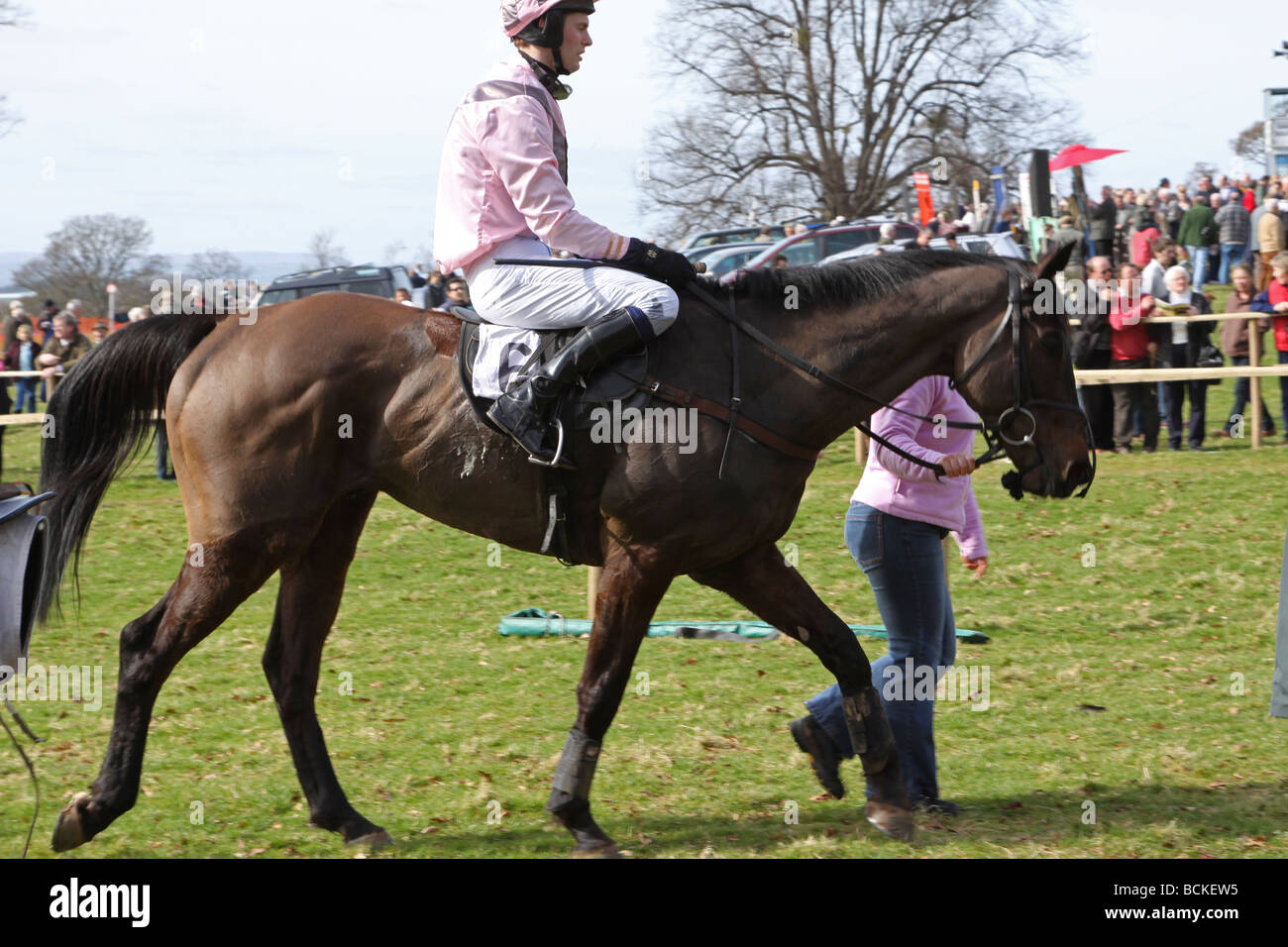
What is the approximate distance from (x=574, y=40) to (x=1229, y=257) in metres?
21.7

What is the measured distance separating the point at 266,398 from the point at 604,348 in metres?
1.23

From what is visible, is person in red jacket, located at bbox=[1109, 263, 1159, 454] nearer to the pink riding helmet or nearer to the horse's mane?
the horse's mane

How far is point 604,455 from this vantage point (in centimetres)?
473

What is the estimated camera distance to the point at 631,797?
214 inches

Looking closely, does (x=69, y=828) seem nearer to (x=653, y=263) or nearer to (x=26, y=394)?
(x=653, y=263)

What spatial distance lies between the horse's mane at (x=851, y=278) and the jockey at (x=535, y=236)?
0.22m

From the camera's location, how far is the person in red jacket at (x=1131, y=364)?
1377 centimetres

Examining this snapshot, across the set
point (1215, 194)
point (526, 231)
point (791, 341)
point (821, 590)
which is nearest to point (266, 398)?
point (526, 231)

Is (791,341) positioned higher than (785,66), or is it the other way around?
(785,66)

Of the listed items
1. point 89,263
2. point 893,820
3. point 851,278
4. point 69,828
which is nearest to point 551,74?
point 851,278

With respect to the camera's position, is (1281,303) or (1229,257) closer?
(1281,303)

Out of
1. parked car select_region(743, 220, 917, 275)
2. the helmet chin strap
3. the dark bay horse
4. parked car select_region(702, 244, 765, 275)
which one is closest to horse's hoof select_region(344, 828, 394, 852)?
the dark bay horse

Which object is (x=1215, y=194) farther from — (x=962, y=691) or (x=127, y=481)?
(x=962, y=691)

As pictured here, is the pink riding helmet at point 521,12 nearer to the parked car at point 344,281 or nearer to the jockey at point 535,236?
the jockey at point 535,236
